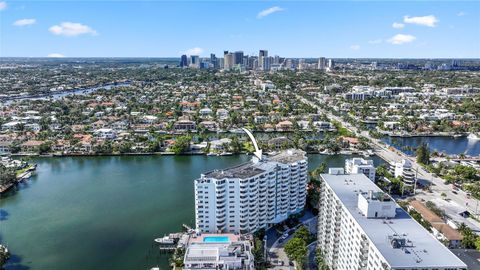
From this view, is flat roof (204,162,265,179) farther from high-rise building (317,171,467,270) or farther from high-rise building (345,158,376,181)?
high-rise building (345,158,376,181)

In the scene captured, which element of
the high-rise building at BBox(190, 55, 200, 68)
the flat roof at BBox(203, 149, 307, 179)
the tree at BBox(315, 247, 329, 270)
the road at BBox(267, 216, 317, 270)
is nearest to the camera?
the tree at BBox(315, 247, 329, 270)

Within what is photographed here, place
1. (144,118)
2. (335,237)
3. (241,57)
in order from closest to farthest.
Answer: (335,237) → (144,118) → (241,57)

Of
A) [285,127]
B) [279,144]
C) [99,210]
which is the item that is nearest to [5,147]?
[99,210]

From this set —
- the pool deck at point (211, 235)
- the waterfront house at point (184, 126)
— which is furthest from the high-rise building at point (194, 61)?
the pool deck at point (211, 235)

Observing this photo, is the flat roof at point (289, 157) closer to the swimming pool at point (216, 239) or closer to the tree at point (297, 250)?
the tree at point (297, 250)

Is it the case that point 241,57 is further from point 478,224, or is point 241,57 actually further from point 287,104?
point 478,224

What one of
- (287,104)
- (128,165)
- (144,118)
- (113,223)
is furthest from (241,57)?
(113,223)

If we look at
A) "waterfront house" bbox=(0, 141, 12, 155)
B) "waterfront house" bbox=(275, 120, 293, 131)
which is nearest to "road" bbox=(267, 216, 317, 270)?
"waterfront house" bbox=(275, 120, 293, 131)
